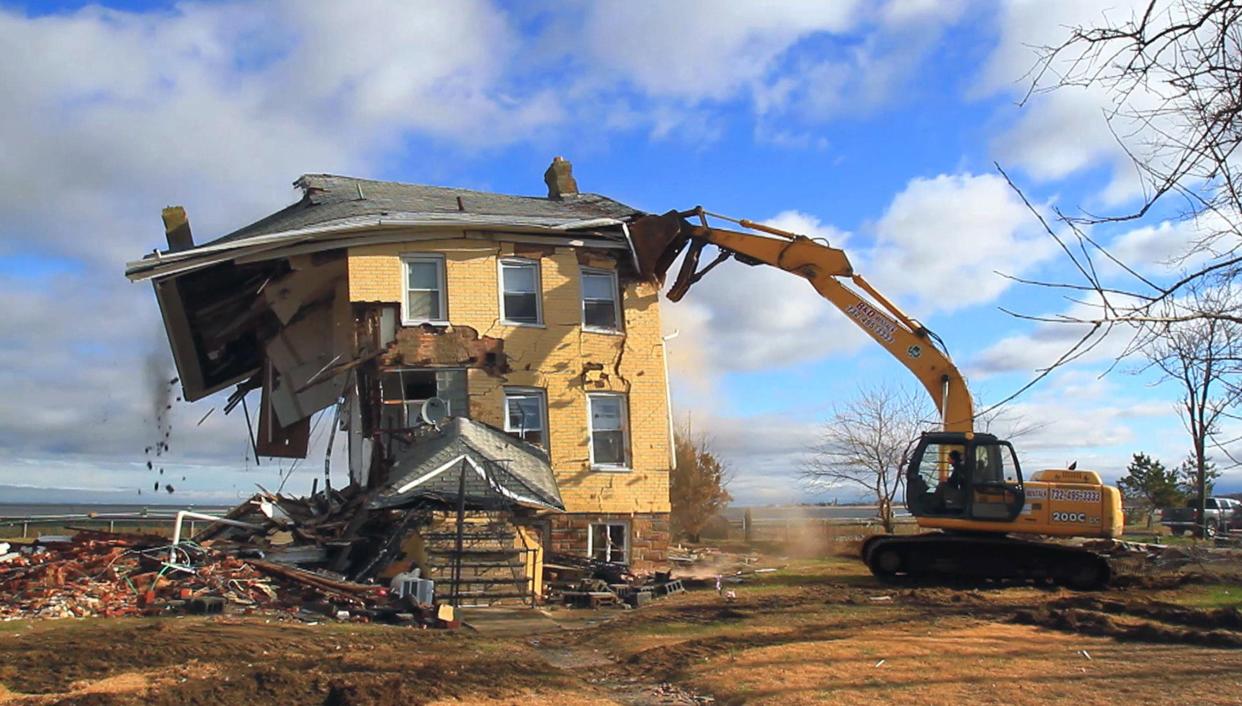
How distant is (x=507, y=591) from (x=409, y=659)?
5580mm

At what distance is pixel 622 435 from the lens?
21094 mm

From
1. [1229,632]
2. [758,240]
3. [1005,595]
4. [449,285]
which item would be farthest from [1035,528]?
[449,285]

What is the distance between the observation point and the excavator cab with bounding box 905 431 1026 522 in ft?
58.6

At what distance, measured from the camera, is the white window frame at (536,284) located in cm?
2061

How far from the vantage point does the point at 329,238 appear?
772 inches

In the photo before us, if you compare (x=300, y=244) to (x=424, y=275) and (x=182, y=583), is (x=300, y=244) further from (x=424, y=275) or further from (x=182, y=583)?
(x=182, y=583)

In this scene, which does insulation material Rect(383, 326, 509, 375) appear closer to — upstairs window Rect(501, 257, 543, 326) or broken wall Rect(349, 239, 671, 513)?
broken wall Rect(349, 239, 671, 513)

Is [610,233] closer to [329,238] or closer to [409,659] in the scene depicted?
[329,238]

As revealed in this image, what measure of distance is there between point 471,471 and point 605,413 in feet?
16.6

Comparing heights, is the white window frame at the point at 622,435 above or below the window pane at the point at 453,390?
below

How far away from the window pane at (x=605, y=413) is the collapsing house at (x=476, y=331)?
0.03 metres

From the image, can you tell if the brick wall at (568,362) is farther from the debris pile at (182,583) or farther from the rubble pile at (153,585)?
the rubble pile at (153,585)

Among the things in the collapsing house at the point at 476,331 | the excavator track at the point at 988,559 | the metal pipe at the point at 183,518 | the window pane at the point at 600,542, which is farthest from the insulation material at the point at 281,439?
the excavator track at the point at 988,559

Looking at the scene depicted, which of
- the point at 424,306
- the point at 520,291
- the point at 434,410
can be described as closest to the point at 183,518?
the point at 434,410
